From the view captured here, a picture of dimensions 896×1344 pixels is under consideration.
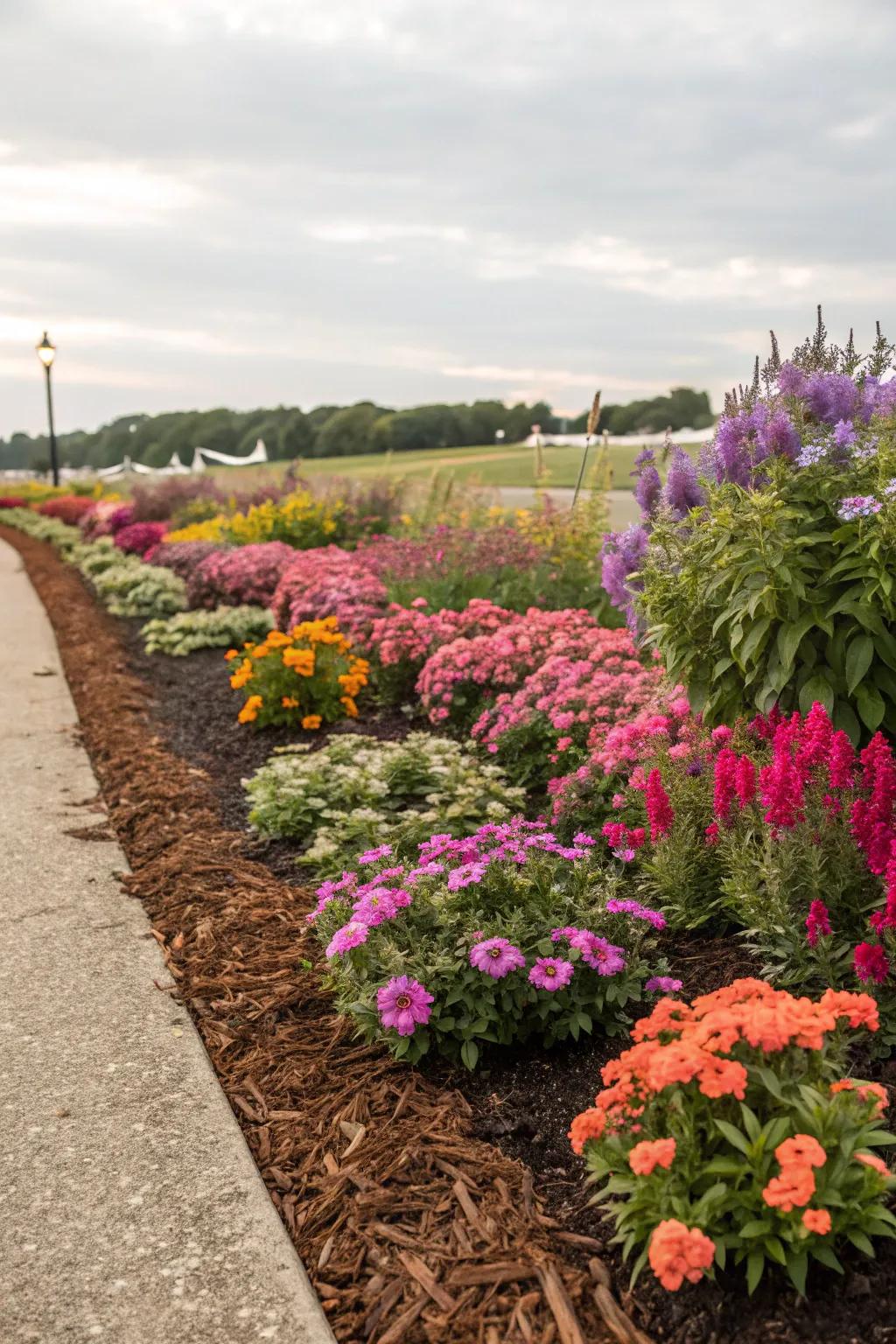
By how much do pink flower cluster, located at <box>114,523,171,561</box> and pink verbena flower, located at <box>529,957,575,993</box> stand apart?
502 inches

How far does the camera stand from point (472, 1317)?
2.04 m

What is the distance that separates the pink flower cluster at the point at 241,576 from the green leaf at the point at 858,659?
7.04 m

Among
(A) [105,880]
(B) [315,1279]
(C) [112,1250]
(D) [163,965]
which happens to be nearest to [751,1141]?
(B) [315,1279]

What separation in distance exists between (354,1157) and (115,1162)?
1.82 ft

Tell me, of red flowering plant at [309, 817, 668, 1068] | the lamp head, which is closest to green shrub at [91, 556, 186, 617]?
red flowering plant at [309, 817, 668, 1068]

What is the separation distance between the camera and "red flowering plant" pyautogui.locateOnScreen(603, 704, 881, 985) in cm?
274

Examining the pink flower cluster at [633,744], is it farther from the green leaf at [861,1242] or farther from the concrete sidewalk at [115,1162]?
the green leaf at [861,1242]

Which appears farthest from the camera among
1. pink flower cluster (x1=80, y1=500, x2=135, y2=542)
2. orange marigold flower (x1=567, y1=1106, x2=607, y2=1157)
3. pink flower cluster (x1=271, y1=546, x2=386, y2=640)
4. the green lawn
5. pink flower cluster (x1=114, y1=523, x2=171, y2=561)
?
the green lawn

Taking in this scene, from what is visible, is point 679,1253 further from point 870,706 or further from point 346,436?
point 346,436

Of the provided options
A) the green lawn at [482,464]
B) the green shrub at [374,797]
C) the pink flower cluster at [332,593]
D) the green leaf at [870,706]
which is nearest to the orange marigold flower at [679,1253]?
Answer: the green leaf at [870,706]

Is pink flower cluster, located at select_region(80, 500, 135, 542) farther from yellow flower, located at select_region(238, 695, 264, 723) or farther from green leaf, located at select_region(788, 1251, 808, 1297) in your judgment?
green leaf, located at select_region(788, 1251, 808, 1297)

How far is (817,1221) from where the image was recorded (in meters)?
1.80

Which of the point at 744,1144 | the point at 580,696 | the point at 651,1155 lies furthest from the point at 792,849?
the point at 580,696

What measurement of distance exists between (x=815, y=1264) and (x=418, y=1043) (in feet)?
3.67
